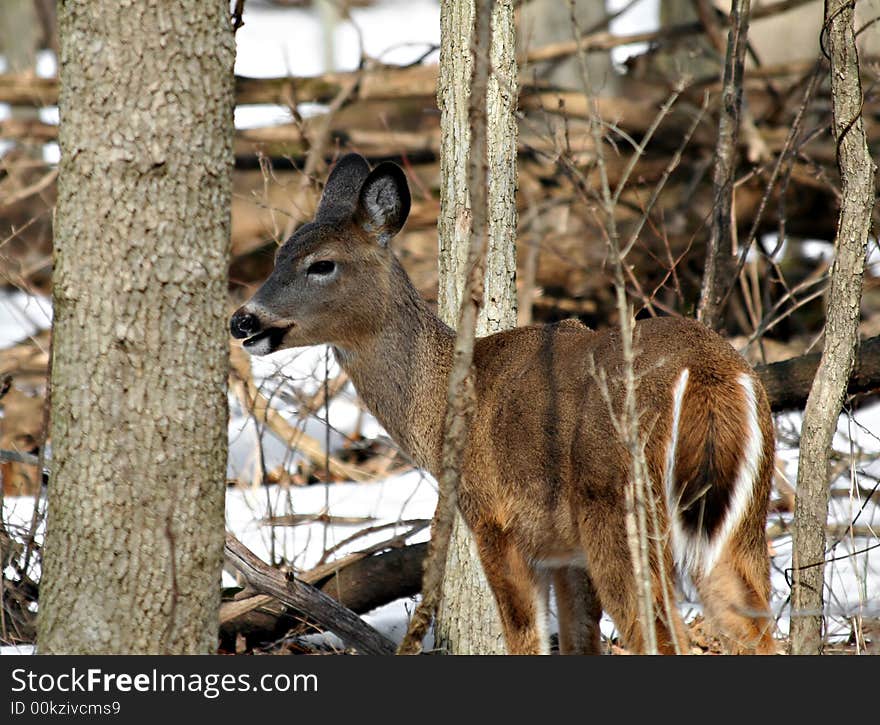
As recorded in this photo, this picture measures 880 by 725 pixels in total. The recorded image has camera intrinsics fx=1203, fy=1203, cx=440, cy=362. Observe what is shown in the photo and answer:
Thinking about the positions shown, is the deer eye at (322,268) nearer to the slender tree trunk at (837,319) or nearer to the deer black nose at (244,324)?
the deer black nose at (244,324)

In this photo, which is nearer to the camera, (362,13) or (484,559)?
(484,559)

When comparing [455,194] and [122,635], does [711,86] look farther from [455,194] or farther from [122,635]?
[122,635]

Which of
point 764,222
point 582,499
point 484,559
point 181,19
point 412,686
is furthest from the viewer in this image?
point 764,222

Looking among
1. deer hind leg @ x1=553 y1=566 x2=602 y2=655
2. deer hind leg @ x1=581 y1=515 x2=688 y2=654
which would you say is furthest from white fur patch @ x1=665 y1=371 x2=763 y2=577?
deer hind leg @ x1=553 y1=566 x2=602 y2=655

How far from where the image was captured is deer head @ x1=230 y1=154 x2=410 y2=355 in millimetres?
5367

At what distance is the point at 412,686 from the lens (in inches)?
151

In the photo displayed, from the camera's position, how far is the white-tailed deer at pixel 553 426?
4.40 meters

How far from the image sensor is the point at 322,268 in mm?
5504

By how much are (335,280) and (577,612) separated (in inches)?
73.1

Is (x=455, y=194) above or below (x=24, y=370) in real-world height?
below

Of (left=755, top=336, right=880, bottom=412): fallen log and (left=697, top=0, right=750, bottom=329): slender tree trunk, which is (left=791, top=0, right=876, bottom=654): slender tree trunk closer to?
(left=755, top=336, right=880, bottom=412): fallen log

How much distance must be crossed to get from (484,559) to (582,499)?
60 cm

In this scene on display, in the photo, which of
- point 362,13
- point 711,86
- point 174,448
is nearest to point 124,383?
point 174,448

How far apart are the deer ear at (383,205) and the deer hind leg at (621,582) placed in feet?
6.04
